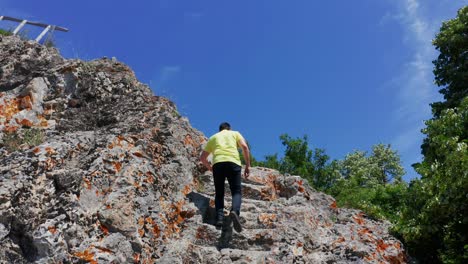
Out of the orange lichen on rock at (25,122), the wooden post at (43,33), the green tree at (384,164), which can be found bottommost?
the orange lichen on rock at (25,122)

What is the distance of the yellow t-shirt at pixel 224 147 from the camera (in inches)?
320

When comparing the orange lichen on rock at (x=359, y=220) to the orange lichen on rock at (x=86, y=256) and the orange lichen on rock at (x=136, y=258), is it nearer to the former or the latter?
the orange lichen on rock at (x=136, y=258)

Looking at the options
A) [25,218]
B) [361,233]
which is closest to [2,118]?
[25,218]

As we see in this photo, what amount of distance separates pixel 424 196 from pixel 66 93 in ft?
29.3

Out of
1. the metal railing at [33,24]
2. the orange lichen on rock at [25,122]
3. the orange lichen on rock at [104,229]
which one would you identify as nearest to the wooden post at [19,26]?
the metal railing at [33,24]

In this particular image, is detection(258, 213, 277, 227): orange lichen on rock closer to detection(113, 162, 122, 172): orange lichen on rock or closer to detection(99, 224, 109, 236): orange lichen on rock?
detection(113, 162, 122, 172): orange lichen on rock

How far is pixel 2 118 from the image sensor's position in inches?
369

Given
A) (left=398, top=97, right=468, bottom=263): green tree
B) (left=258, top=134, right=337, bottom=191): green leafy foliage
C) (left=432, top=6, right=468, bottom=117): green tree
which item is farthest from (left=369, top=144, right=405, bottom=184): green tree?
(left=398, top=97, right=468, bottom=263): green tree

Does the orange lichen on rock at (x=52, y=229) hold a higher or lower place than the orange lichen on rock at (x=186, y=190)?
lower

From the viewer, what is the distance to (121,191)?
23.6 ft

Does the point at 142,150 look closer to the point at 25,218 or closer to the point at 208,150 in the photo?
the point at 208,150

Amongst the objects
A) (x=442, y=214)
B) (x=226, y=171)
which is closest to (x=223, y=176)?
(x=226, y=171)

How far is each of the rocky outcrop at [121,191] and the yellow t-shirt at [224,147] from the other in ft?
3.48

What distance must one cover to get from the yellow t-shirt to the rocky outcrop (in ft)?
3.48
